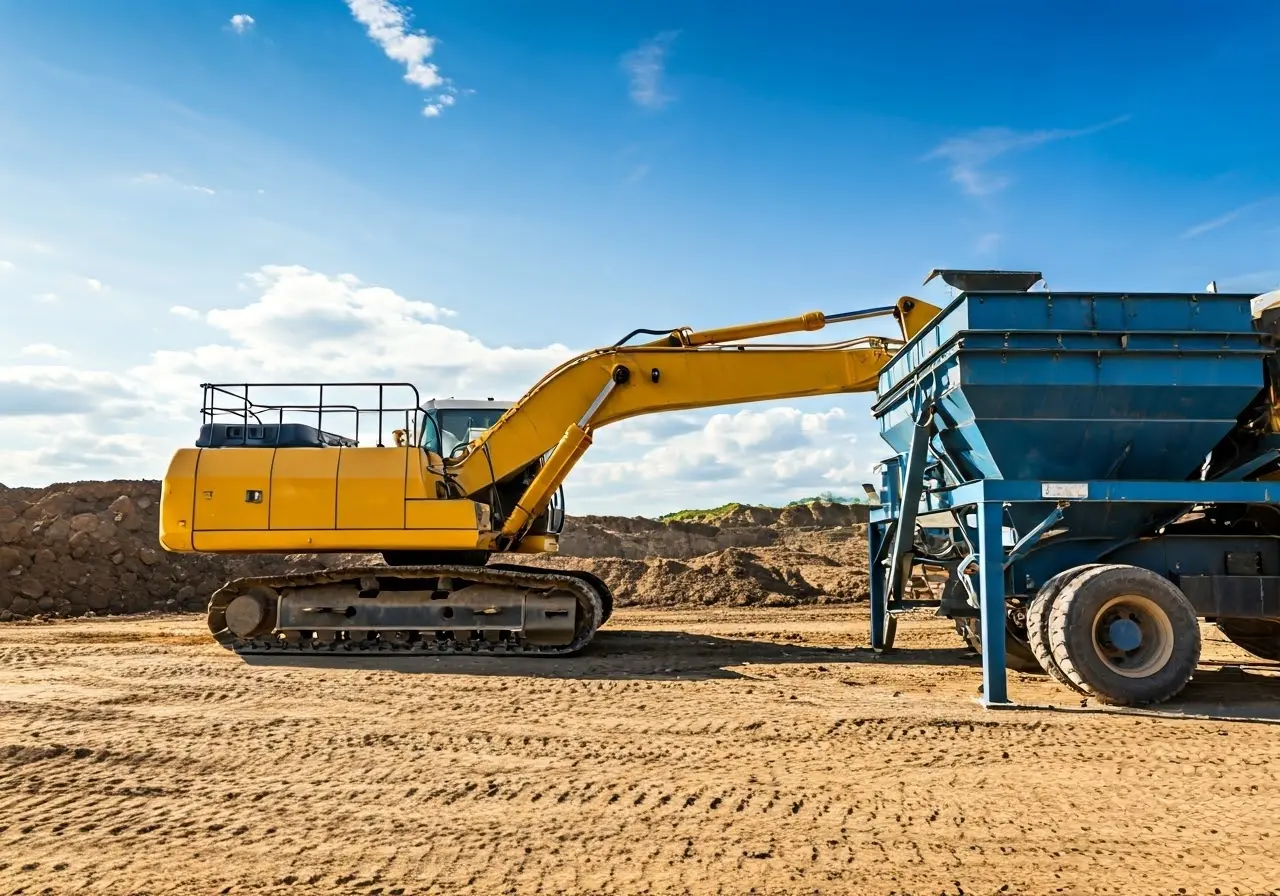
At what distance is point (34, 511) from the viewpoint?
22.5 metres

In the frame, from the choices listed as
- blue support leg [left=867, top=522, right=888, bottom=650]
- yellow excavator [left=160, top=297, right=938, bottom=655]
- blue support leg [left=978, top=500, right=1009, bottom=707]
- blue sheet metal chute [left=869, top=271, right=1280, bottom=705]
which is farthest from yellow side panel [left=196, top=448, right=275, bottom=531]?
blue support leg [left=978, top=500, right=1009, bottom=707]

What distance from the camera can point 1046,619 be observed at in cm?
799

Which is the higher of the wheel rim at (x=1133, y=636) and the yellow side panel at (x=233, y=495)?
the yellow side panel at (x=233, y=495)

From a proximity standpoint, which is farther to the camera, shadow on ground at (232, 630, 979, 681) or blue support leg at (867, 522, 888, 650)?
blue support leg at (867, 522, 888, 650)

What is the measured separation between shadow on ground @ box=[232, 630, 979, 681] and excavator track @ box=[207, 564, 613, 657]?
0.70 feet

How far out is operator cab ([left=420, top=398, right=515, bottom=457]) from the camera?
11.6 m

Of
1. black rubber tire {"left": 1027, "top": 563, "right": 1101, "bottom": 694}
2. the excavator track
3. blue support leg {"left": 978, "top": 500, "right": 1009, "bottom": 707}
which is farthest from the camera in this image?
the excavator track

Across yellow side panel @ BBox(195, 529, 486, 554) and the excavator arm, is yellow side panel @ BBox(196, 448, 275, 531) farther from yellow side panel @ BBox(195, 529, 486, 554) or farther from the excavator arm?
the excavator arm

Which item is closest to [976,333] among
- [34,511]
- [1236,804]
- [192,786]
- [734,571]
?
[1236,804]

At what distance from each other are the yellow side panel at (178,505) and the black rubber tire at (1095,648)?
9320 mm

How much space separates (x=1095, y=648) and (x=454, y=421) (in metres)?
7.66

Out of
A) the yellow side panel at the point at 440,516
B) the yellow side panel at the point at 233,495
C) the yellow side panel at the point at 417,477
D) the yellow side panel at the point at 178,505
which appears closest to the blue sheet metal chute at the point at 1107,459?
the yellow side panel at the point at 440,516

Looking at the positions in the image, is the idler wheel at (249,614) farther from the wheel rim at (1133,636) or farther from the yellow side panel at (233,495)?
the wheel rim at (1133,636)

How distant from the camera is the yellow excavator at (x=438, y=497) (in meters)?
10.7
